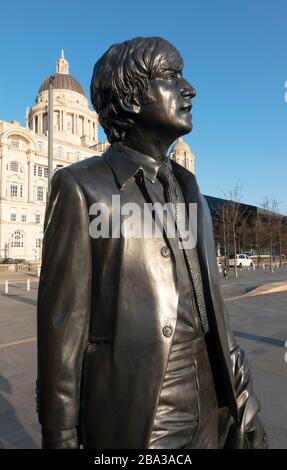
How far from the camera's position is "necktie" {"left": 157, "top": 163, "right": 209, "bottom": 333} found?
1.40 metres

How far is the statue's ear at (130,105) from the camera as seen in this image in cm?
141

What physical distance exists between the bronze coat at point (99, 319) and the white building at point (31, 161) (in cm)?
4555

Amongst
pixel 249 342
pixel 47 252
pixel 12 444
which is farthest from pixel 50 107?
pixel 47 252

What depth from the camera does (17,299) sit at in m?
14.0

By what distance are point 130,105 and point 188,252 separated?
0.69m

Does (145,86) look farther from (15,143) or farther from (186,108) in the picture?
(15,143)

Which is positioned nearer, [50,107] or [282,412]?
[282,412]

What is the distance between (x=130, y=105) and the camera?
55.6 inches

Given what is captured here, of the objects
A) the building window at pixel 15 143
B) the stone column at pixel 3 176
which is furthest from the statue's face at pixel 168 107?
the building window at pixel 15 143

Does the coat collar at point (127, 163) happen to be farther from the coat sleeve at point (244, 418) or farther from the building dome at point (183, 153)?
the building dome at point (183, 153)

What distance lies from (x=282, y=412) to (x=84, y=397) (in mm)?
3637

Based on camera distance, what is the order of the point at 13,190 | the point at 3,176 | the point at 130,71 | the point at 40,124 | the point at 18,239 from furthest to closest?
1. the point at 40,124
2. the point at 13,190
3. the point at 18,239
4. the point at 3,176
5. the point at 130,71

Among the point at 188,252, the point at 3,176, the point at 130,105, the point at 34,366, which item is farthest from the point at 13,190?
the point at 188,252

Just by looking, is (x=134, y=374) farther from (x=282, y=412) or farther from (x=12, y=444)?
(x=282, y=412)
